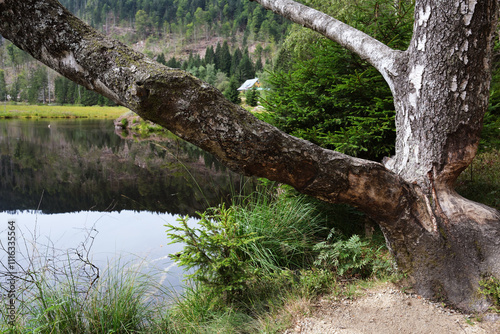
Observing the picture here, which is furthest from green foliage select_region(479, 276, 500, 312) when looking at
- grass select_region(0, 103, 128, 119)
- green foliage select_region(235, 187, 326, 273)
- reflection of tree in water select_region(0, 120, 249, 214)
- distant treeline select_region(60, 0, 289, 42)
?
distant treeline select_region(60, 0, 289, 42)

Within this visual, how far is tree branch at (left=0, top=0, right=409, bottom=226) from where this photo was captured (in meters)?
1.96

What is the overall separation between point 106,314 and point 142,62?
2066 millimetres

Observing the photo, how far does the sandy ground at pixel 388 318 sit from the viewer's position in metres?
2.31

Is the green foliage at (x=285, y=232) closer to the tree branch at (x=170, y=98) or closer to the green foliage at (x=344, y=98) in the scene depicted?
the green foliage at (x=344, y=98)

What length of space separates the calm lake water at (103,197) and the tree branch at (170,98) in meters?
1.40

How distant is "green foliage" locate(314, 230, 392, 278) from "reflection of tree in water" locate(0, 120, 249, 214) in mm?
2218

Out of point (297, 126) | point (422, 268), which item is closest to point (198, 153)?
point (297, 126)

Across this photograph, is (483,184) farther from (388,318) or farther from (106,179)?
(106,179)

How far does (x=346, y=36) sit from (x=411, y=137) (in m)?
A: 1.31

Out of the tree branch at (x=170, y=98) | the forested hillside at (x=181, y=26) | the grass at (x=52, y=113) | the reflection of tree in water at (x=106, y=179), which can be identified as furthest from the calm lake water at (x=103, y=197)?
the forested hillside at (x=181, y=26)

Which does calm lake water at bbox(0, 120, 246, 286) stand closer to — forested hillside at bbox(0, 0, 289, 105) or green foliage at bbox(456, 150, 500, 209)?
green foliage at bbox(456, 150, 500, 209)

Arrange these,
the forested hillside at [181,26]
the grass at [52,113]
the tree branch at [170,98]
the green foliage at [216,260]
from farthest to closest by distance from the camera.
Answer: the forested hillside at [181,26] → the grass at [52,113] → the green foliage at [216,260] → the tree branch at [170,98]

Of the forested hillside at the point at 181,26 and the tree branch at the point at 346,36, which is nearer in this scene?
the tree branch at the point at 346,36

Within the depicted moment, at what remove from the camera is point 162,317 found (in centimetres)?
296
